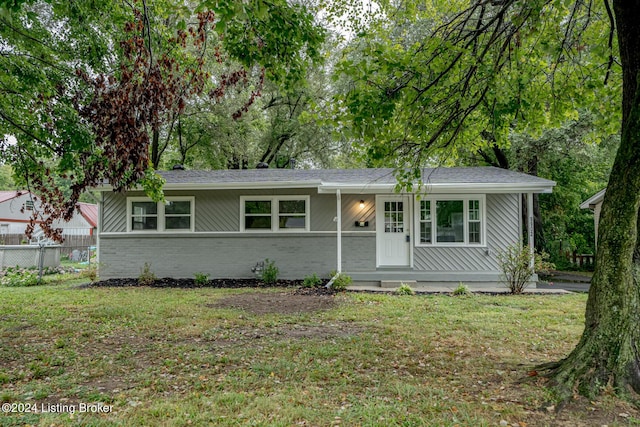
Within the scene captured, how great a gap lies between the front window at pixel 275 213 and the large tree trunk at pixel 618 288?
811 centimetres

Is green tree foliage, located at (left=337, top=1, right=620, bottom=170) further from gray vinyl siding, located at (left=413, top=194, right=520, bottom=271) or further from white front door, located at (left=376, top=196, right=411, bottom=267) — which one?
white front door, located at (left=376, top=196, right=411, bottom=267)

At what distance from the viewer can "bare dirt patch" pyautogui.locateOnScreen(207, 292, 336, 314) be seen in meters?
7.14

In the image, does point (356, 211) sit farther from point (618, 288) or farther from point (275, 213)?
point (618, 288)

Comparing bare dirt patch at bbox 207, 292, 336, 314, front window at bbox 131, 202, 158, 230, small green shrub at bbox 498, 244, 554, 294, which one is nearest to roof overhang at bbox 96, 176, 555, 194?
front window at bbox 131, 202, 158, 230

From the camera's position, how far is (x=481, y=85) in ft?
16.4

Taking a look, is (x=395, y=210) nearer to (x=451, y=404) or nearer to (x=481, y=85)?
(x=481, y=85)

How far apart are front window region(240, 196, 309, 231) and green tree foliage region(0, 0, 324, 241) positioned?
11.2ft

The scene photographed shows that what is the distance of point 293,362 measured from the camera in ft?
14.1

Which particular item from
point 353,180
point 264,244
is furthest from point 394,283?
point 264,244

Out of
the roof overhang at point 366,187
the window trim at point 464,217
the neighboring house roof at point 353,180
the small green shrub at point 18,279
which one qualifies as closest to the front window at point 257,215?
the roof overhang at point 366,187

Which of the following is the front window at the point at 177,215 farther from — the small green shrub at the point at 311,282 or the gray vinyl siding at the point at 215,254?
the small green shrub at the point at 311,282

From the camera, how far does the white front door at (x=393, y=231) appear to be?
10648mm

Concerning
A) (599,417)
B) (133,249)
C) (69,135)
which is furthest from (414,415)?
(133,249)

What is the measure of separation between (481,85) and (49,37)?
7.65 m
